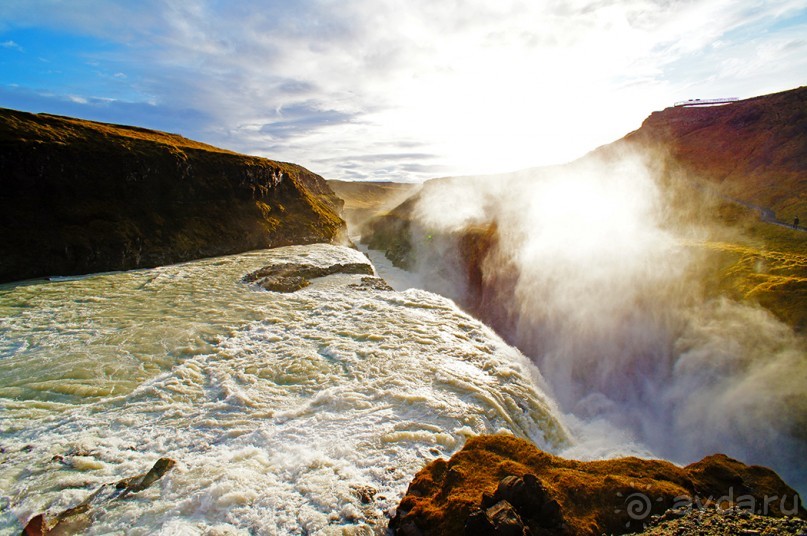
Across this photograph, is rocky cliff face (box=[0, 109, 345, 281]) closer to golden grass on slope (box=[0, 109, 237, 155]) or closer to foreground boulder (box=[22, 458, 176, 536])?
golden grass on slope (box=[0, 109, 237, 155])

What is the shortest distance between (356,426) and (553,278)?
15.8 metres

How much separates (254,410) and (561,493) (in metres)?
7.51

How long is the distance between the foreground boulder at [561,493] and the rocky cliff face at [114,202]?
2382 centimetres

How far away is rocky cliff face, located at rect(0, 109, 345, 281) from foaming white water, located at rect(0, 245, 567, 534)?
403 cm

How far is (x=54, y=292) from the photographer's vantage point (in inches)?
681

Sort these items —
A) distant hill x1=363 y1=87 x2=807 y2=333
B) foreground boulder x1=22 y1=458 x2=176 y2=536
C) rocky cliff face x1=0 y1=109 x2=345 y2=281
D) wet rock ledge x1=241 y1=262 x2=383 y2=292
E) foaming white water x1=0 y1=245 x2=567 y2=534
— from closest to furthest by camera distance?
1. foreground boulder x1=22 y1=458 x2=176 y2=536
2. foaming white water x1=0 y1=245 x2=567 y2=534
3. distant hill x1=363 y1=87 x2=807 y2=333
4. rocky cliff face x1=0 y1=109 x2=345 y2=281
5. wet rock ledge x1=241 y1=262 x2=383 y2=292

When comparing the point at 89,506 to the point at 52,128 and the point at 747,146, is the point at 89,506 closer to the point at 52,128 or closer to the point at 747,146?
the point at 52,128

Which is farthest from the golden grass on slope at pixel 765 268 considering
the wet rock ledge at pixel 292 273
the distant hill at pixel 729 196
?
the wet rock ledge at pixel 292 273

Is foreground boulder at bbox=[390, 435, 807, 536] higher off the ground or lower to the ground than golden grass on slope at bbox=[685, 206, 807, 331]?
lower

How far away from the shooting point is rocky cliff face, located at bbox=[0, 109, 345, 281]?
20516mm

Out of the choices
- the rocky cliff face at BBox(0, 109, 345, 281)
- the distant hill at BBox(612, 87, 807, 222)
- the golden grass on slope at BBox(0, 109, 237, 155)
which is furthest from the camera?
the distant hill at BBox(612, 87, 807, 222)

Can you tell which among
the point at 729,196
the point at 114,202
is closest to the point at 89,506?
the point at 114,202

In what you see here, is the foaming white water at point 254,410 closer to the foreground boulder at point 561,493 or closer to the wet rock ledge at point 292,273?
the foreground boulder at point 561,493

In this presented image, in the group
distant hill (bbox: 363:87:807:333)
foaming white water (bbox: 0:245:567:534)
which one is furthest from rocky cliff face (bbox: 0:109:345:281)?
distant hill (bbox: 363:87:807:333)
